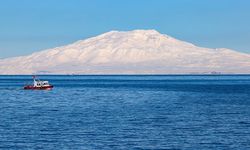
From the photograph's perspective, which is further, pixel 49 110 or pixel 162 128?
pixel 49 110

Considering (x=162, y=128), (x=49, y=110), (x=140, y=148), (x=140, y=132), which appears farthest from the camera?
(x=49, y=110)

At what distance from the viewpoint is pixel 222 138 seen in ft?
196

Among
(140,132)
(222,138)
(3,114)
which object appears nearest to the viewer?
(222,138)

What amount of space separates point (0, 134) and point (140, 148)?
1454cm

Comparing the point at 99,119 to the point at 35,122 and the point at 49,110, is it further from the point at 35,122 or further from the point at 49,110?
the point at 49,110

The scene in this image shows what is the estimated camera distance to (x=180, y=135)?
203 feet

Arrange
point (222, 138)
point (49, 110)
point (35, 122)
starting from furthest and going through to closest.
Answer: point (49, 110) → point (35, 122) → point (222, 138)

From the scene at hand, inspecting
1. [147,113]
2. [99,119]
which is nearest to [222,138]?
[99,119]

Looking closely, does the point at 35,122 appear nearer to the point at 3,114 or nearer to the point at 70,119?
the point at 70,119

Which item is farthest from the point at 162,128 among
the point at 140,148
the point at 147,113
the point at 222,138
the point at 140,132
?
the point at 147,113

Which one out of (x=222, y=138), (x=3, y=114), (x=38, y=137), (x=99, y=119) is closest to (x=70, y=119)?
(x=99, y=119)

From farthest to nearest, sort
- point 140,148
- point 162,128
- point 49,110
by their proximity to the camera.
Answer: point 49,110
point 162,128
point 140,148

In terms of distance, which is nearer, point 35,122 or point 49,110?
point 35,122

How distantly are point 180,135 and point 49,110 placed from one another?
114ft
